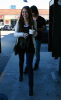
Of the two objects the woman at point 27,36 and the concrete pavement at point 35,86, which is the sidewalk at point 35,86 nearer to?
the concrete pavement at point 35,86

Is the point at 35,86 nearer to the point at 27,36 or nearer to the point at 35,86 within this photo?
the point at 35,86

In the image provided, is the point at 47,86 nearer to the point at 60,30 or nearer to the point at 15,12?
the point at 60,30

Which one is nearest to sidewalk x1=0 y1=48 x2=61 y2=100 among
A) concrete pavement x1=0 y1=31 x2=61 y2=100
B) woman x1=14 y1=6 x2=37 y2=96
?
concrete pavement x1=0 y1=31 x2=61 y2=100

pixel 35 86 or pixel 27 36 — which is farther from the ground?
pixel 27 36

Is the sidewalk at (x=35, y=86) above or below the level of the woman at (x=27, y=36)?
below

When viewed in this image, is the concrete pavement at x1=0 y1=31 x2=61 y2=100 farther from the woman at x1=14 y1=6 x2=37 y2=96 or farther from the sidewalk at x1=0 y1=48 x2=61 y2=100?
the woman at x1=14 y1=6 x2=37 y2=96

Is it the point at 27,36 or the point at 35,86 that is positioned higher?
the point at 27,36

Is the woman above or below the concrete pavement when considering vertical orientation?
above


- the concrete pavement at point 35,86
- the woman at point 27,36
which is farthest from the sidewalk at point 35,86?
the woman at point 27,36

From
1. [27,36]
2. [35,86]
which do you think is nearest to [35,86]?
[35,86]

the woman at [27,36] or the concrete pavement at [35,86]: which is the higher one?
the woman at [27,36]

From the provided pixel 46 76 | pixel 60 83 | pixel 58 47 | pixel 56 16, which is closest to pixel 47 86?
pixel 60 83

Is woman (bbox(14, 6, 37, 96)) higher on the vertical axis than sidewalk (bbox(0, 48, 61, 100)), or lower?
higher

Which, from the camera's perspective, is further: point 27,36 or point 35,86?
point 35,86
